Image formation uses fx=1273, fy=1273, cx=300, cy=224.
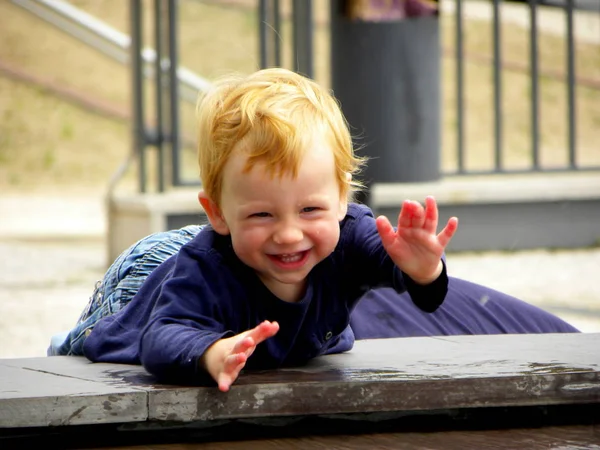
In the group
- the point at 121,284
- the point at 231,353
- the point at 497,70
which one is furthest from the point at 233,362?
the point at 497,70

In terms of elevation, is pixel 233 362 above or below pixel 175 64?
below

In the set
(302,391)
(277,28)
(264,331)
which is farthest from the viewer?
(277,28)

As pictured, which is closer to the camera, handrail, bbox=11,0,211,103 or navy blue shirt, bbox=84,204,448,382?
navy blue shirt, bbox=84,204,448,382

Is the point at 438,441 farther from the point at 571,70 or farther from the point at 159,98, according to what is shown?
the point at 571,70

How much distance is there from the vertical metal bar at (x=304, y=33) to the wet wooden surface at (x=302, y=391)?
5321mm

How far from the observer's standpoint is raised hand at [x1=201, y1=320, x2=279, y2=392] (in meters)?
2.02

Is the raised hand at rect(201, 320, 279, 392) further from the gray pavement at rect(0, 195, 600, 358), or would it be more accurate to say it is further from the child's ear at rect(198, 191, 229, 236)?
the gray pavement at rect(0, 195, 600, 358)

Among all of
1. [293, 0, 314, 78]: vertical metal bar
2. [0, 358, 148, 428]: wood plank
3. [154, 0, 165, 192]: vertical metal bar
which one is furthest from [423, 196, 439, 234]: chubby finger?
[154, 0, 165, 192]: vertical metal bar

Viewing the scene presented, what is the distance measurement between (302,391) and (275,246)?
0.26 meters

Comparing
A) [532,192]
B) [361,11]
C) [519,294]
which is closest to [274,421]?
A: [519,294]

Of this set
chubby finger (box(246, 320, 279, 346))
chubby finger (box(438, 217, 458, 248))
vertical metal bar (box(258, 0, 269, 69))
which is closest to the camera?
chubby finger (box(246, 320, 279, 346))

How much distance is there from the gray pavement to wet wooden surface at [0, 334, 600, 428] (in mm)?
2850

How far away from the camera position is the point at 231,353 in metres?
2.07

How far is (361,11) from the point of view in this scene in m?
7.38
